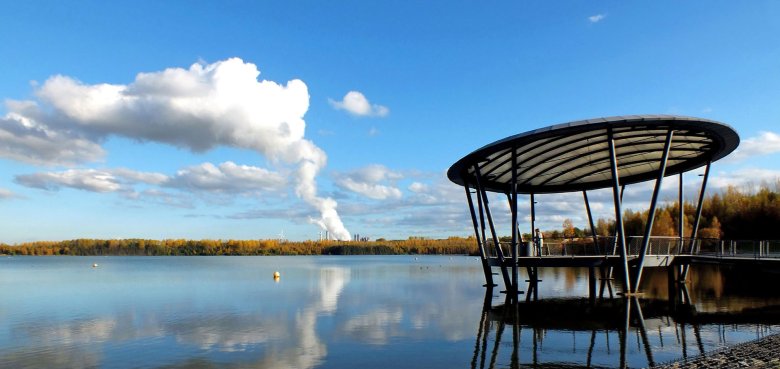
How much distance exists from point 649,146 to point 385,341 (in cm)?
2072

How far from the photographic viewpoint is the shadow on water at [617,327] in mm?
15266

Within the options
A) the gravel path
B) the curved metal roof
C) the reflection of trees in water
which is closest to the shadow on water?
the reflection of trees in water

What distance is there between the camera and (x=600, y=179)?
128 feet

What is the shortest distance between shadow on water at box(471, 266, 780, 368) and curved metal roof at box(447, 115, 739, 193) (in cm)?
803

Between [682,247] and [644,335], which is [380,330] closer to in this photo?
[644,335]

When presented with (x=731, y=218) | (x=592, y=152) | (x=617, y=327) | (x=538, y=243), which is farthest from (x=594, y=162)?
(x=731, y=218)

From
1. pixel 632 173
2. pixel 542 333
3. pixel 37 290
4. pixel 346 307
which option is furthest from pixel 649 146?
pixel 37 290

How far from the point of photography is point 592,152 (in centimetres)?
3170

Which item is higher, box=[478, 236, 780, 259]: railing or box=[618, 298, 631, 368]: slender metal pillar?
box=[478, 236, 780, 259]: railing

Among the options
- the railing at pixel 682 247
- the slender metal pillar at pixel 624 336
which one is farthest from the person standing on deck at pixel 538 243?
the slender metal pillar at pixel 624 336

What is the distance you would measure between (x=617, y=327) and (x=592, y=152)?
14.2 metres

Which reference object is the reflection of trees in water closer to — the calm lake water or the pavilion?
the calm lake water

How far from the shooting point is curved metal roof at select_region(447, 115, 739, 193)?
82.4ft

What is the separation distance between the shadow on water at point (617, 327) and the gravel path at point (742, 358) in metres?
0.67
